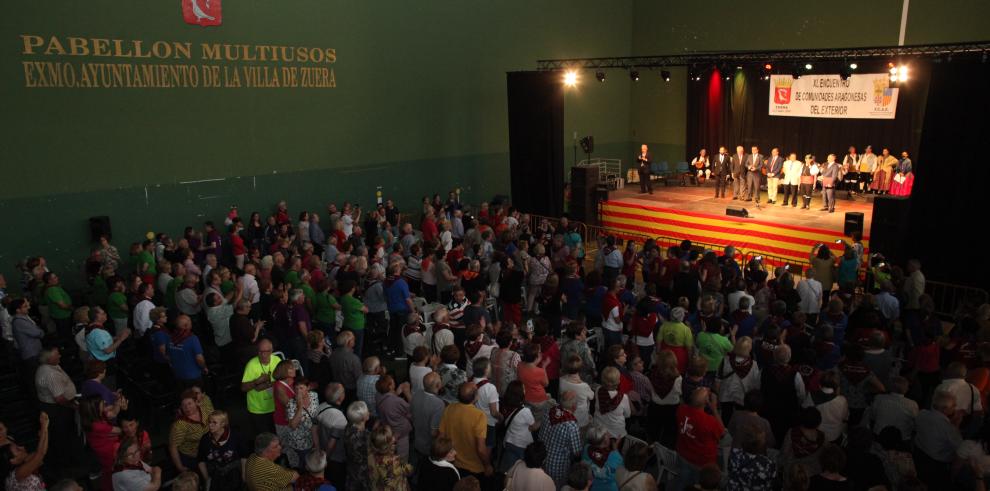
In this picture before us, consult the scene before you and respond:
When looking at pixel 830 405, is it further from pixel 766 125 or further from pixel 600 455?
pixel 766 125

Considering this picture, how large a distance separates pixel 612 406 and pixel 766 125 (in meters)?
16.2

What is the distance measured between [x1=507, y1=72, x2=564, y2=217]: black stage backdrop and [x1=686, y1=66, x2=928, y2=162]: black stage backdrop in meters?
5.73

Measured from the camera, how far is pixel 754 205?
1680 cm

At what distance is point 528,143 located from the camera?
1697 cm

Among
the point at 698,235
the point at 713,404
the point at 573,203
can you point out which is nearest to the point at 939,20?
the point at 698,235

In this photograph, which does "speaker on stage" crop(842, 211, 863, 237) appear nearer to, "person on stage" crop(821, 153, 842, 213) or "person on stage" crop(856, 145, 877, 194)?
"person on stage" crop(821, 153, 842, 213)

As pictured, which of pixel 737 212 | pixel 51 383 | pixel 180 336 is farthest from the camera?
pixel 737 212

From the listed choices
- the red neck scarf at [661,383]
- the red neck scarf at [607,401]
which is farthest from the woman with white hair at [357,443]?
the red neck scarf at [661,383]

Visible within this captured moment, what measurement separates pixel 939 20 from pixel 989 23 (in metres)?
0.97

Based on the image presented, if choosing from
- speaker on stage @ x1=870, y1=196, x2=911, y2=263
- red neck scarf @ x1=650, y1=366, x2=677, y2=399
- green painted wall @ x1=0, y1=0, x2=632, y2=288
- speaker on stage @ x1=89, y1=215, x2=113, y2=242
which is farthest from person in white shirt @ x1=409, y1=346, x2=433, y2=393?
speaker on stage @ x1=870, y1=196, x2=911, y2=263

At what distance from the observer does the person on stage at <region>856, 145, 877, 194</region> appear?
1691 centimetres

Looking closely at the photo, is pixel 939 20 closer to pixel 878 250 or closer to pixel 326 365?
pixel 878 250

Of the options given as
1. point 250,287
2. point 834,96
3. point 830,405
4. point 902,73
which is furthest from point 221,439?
point 834,96

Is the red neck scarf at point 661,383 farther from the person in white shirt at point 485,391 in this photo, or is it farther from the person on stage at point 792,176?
the person on stage at point 792,176
